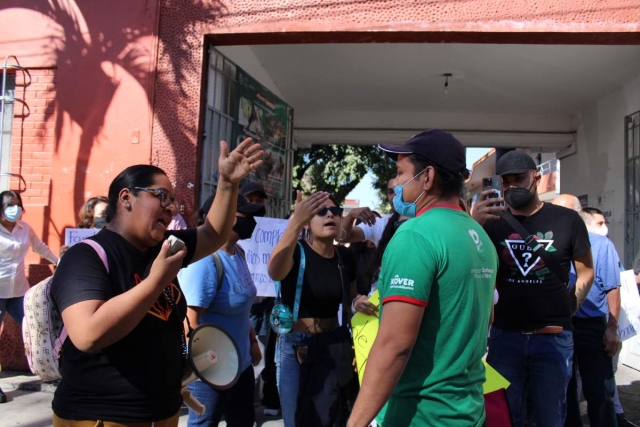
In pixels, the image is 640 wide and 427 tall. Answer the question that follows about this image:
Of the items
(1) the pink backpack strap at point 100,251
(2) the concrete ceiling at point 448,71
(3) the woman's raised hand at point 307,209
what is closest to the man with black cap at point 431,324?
(1) the pink backpack strap at point 100,251

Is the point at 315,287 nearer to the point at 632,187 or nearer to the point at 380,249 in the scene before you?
the point at 380,249

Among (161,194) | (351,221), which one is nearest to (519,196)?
(351,221)

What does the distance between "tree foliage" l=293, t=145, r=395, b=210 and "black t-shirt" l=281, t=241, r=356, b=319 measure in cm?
1315

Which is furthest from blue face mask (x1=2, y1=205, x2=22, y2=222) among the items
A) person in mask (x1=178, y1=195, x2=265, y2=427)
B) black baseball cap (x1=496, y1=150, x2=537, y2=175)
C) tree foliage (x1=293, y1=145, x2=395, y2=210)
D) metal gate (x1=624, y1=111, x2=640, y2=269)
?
tree foliage (x1=293, y1=145, x2=395, y2=210)

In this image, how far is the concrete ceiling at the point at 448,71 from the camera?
752cm

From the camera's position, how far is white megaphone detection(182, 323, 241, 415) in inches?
97.4

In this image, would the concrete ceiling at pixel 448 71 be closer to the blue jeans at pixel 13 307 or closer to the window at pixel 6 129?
the window at pixel 6 129

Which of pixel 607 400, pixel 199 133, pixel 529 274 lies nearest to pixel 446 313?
pixel 529 274

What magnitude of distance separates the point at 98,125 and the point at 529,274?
474 centimetres

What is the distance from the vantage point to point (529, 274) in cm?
350

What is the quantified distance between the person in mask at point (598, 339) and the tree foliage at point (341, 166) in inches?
488

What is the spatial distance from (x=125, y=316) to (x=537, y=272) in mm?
2539

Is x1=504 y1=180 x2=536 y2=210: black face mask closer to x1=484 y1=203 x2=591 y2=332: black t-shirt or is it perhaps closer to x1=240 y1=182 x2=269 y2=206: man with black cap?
x1=484 y1=203 x2=591 y2=332: black t-shirt

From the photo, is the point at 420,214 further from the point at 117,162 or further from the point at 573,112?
the point at 573,112
